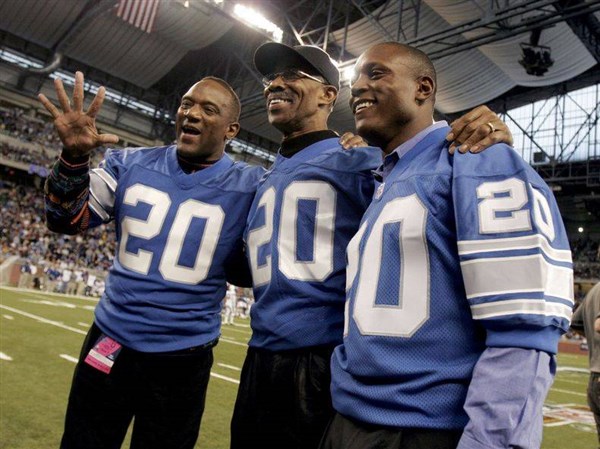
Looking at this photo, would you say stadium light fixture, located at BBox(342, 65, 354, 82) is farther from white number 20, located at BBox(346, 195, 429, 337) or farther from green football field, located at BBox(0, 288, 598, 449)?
white number 20, located at BBox(346, 195, 429, 337)

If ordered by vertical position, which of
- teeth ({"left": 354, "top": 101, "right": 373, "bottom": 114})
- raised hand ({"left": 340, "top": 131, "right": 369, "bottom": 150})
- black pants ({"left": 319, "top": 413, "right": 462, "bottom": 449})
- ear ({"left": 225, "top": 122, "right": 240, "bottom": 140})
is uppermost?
ear ({"left": 225, "top": 122, "right": 240, "bottom": 140})

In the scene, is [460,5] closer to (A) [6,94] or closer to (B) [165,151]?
(B) [165,151]

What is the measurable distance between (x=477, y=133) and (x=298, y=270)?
83 centimetres

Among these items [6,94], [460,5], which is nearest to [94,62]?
[6,94]

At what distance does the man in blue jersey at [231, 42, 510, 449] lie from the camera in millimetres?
1887

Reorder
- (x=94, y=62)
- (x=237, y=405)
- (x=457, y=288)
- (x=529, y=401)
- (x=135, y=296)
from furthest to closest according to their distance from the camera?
(x=94, y=62), (x=135, y=296), (x=237, y=405), (x=457, y=288), (x=529, y=401)

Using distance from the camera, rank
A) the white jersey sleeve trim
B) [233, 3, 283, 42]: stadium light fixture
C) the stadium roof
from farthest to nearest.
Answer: the stadium roof, [233, 3, 283, 42]: stadium light fixture, the white jersey sleeve trim

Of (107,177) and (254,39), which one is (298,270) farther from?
(254,39)

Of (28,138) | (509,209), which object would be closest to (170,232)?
(509,209)

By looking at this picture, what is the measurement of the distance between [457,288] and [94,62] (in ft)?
86.1

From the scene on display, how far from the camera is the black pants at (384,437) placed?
126cm

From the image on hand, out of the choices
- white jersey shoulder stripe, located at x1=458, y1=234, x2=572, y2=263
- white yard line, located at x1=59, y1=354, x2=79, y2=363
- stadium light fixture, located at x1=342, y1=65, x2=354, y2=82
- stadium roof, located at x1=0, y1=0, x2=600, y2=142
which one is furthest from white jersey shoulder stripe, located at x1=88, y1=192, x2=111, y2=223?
stadium roof, located at x1=0, y1=0, x2=600, y2=142

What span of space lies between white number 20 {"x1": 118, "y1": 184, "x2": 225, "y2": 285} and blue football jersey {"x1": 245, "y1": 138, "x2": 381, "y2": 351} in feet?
0.73

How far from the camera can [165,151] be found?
2613 mm
